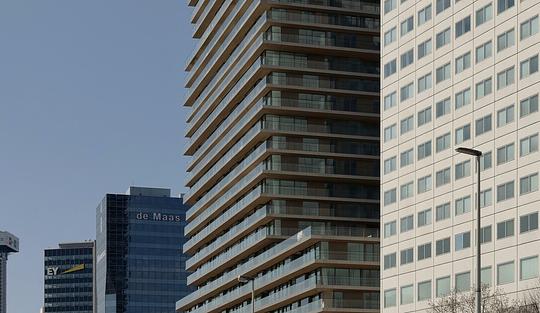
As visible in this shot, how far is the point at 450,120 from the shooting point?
93.8 meters

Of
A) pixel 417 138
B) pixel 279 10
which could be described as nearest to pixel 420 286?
pixel 417 138

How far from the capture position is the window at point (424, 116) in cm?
9700

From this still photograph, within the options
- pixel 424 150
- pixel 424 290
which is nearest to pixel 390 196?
pixel 424 150

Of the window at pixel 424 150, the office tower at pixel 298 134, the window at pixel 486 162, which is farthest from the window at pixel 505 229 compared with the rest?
the office tower at pixel 298 134

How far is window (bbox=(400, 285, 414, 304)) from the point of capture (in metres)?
96.7

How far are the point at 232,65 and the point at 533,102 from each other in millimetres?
68016

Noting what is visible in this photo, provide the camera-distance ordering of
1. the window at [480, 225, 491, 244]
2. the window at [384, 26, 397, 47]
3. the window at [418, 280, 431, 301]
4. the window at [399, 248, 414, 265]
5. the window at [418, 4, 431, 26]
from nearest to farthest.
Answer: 1. the window at [480, 225, 491, 244]
2. the window at [418, 280, 431, 301]
3. the window at [399, 248, 414, 265]
4. the window at [418, 4, 431, 26]
5. the window at [384, 26, 397, 47]

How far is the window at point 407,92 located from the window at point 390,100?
1.31 meters

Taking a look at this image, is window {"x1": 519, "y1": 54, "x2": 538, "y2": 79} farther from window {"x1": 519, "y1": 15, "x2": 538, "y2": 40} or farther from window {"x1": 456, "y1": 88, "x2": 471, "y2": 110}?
window {"x1": 456, "y1": 88, "x2": 471, "y2": 110}

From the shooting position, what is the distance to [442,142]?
310 ft

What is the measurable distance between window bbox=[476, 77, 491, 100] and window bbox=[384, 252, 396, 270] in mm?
17025

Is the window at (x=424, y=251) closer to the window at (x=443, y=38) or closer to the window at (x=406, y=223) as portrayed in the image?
the window at (x=406, y=223)

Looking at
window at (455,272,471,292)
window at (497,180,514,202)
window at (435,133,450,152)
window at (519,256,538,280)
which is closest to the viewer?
window at (519,256,538,280)

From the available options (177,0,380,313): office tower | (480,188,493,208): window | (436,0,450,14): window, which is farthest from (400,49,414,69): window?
(177,0,380,313): office tower
